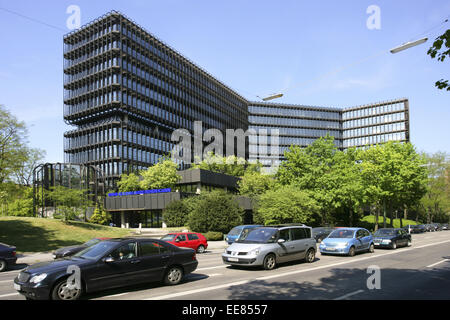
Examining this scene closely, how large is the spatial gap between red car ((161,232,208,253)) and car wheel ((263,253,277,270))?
30.0ft

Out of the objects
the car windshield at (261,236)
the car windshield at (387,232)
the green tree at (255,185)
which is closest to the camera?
the car windshield at (261,236)

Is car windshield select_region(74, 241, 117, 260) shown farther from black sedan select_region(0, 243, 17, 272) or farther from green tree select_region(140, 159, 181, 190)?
green tree select_region(140, 159, 181, 190)

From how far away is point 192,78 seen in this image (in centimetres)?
9519

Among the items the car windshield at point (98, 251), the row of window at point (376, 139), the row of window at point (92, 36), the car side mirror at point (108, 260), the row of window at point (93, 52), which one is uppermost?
the row of window at point (92, 36)

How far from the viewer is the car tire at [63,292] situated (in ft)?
25.6

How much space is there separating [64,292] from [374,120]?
5245 inches

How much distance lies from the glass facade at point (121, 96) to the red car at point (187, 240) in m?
54.7

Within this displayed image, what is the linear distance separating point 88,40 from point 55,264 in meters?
85.4

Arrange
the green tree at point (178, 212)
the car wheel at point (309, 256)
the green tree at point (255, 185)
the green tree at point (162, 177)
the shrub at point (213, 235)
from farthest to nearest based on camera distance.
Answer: the green tree at point (162, 177)
the green tree at point (255, 185)
the green tree at point (178, 212)
the shrub at point (213, 235)
the car wheel at point (309, 256)

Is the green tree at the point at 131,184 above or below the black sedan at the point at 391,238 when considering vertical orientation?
above

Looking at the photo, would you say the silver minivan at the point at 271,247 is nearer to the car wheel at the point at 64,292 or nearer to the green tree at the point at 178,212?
the car wheel at the point at 64,292

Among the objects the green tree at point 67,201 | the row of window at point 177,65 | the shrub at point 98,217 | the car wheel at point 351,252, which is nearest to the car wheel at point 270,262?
the car wheel at point 351,252

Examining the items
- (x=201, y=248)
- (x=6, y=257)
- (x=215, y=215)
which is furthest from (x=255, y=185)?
(x=6, y=257)

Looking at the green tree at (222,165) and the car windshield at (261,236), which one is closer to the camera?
the car windshield at (261,236)
